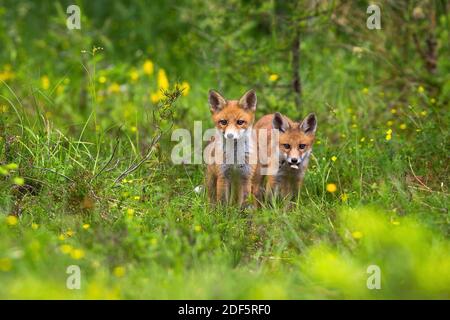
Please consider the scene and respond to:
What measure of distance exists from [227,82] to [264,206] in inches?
100.0

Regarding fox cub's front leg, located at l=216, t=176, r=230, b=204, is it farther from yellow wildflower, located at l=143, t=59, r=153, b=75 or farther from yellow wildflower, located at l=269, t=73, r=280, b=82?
yellow wildflower, located at l=143, t=59, r=153, b=75

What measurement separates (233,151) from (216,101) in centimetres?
49

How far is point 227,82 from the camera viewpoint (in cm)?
820

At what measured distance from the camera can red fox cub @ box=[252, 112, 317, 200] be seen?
649 cm

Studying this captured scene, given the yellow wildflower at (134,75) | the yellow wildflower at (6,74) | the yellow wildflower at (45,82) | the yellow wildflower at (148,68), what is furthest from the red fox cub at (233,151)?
the yellow wildflower at (6,74)

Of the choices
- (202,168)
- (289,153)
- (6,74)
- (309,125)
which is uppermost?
(6,74)

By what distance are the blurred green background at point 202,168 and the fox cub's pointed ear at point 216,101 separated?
0.34 m

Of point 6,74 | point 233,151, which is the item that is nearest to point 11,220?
point 233,151

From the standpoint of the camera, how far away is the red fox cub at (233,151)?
634 centimetres

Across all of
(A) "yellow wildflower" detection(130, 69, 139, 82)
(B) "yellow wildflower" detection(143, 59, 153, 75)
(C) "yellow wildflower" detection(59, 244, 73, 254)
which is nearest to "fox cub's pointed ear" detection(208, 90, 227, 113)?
(C) "yellow wildflower" detection(59, 244, 73, 254)

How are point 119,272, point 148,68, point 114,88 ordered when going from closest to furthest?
point 119,272 < point 114,88 < point 148,68

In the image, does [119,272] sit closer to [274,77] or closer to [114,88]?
[274,77]

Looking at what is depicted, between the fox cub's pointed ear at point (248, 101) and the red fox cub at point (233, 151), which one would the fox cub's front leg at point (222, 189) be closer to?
the red fox cub at point (233, 151)

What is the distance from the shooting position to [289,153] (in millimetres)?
6480
